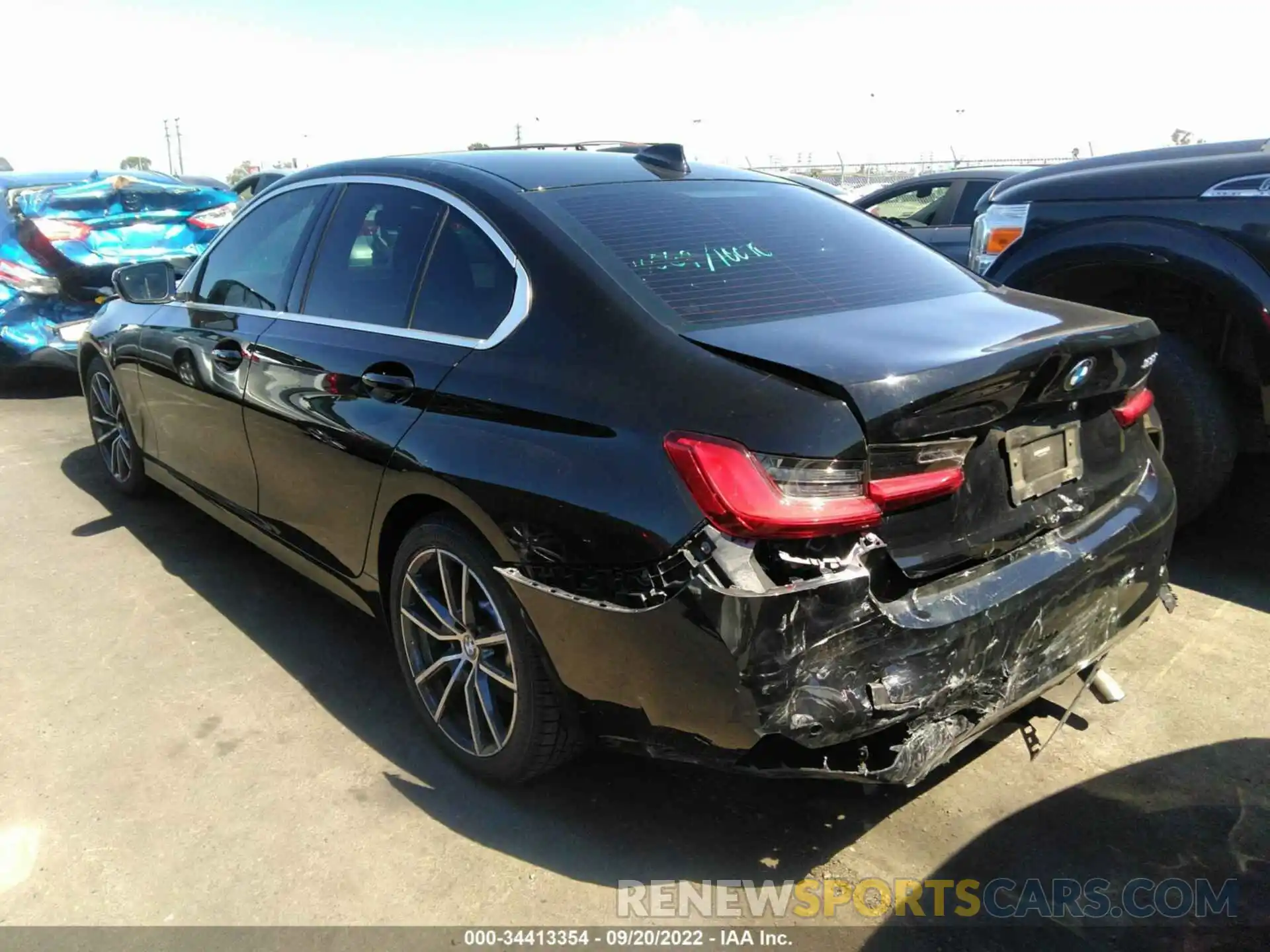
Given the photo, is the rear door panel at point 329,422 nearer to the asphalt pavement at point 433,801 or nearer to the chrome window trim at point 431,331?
the chrome window trim at point 431,331

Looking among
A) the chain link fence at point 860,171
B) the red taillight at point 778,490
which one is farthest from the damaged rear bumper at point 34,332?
the chain link fence at point 860,171

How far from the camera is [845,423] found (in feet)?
6.47

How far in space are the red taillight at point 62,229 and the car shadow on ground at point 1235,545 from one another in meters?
7.72

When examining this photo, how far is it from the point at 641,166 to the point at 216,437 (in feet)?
6.70

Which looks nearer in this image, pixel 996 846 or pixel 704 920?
pixel 704 920

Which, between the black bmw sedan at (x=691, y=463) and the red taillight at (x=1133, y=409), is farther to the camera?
the red taillight at (x=1133, y=409)

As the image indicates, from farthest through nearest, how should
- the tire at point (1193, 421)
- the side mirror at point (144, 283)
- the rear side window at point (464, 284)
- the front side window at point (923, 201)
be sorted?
the front side window at point (923, 201) → the side mirror at point (144, 283) → the tire at point (1193, 421) → the rear side window at point (464, 284)

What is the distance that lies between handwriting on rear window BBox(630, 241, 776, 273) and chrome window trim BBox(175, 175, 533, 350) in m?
0.32

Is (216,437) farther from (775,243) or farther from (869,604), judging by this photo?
(869,604)

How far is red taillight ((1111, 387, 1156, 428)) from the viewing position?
272 cm

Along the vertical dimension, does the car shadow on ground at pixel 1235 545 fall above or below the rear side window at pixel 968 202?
below

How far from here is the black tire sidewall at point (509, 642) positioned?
2.44 meters

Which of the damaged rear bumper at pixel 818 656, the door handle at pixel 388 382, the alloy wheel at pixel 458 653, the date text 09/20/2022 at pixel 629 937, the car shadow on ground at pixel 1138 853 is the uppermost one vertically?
the door handle at pixel 388 382

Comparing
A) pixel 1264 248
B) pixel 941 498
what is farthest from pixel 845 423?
pixel 1264 248
